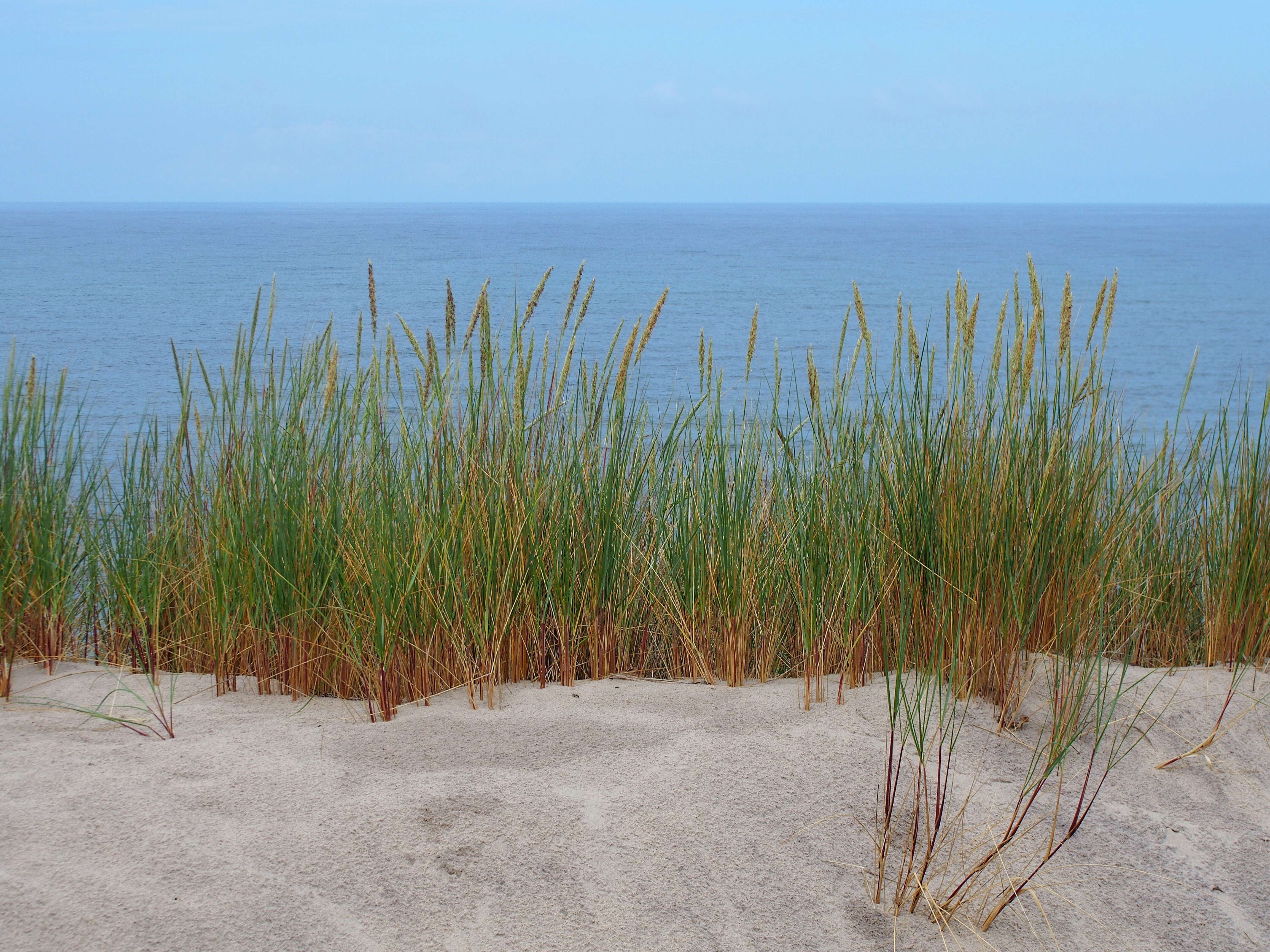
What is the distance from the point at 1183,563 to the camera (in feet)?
9.86

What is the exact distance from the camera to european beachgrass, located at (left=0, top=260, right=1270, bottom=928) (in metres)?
2.17

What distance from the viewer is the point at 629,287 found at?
89.7ft

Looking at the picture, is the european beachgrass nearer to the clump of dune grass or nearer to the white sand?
the clump of dune grass

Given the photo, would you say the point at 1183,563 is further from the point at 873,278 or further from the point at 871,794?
the point at 873,278

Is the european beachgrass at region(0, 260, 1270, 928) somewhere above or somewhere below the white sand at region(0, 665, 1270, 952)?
above

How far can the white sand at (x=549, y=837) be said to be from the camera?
148cm

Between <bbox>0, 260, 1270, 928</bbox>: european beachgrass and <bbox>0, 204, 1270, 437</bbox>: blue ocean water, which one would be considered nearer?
<bbox>0, 260, 1270, 928</bbox>: european beachgrass

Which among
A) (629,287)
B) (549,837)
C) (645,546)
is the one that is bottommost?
(549,837)

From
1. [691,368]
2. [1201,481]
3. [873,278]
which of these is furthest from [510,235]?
[1201,481]

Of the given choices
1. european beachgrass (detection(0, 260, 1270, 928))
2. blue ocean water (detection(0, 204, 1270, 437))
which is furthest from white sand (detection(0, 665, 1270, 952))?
blue ocean water (detection(0, 204, 1270, 437))

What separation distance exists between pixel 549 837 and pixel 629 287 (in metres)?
26.3

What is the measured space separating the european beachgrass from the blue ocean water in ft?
1.70

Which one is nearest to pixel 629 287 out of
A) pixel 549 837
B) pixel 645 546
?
pixel 645 546

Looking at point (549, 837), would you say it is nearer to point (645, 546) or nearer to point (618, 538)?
point (618, 538)
